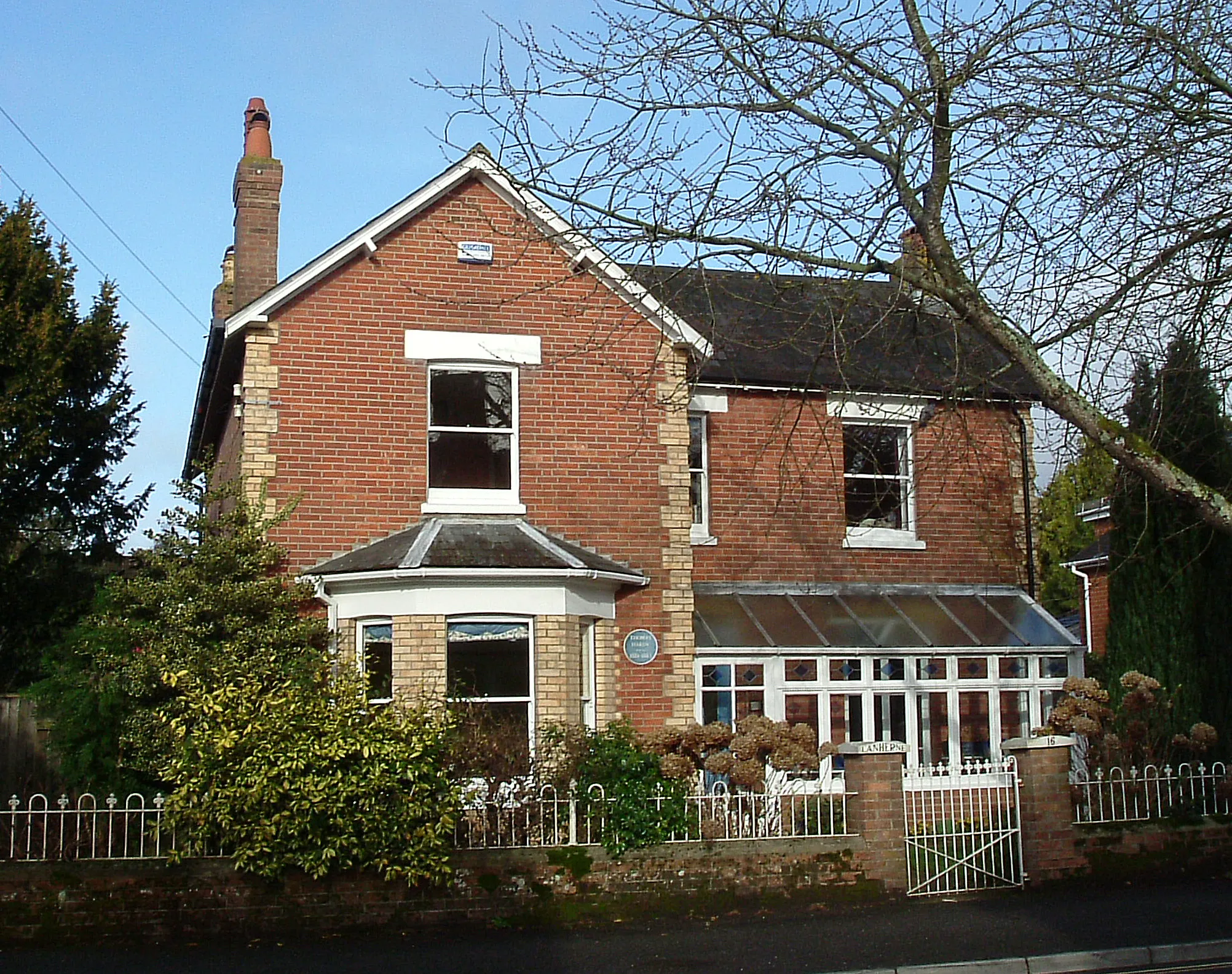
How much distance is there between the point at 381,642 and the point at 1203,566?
10356mm

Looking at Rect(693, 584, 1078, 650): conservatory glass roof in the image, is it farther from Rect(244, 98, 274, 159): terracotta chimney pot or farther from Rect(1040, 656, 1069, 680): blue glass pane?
Rect(244, 98, 274, 159): terracotta chimney pot

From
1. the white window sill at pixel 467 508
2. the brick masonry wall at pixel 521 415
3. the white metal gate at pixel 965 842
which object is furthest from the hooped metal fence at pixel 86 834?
the white metal gate at pixel 965 842

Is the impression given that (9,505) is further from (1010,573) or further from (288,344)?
(1010,573)

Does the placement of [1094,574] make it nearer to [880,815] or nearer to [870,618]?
[870,618]

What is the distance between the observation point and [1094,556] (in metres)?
28.9

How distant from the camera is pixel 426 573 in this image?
14484 mm

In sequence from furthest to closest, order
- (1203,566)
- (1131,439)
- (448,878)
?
1. (1203,566)
2. (448,878)
3. (1131,439)

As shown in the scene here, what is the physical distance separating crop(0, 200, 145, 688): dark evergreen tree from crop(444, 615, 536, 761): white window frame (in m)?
8.28

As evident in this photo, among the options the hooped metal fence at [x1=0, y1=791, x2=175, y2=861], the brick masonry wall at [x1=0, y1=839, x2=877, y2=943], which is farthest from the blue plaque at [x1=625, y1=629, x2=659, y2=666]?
the hooped metal fence at [x1=0, y1=791, x2=175, y2=861]

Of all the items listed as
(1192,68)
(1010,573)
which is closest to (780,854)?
(1192,68)

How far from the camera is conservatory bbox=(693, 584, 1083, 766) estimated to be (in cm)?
1736

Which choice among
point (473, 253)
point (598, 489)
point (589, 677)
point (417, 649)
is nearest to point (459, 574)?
point (417, 649)

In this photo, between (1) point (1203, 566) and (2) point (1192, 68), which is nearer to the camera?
(2) point (1192, 68)

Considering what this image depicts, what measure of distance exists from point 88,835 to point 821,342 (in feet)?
25.6
